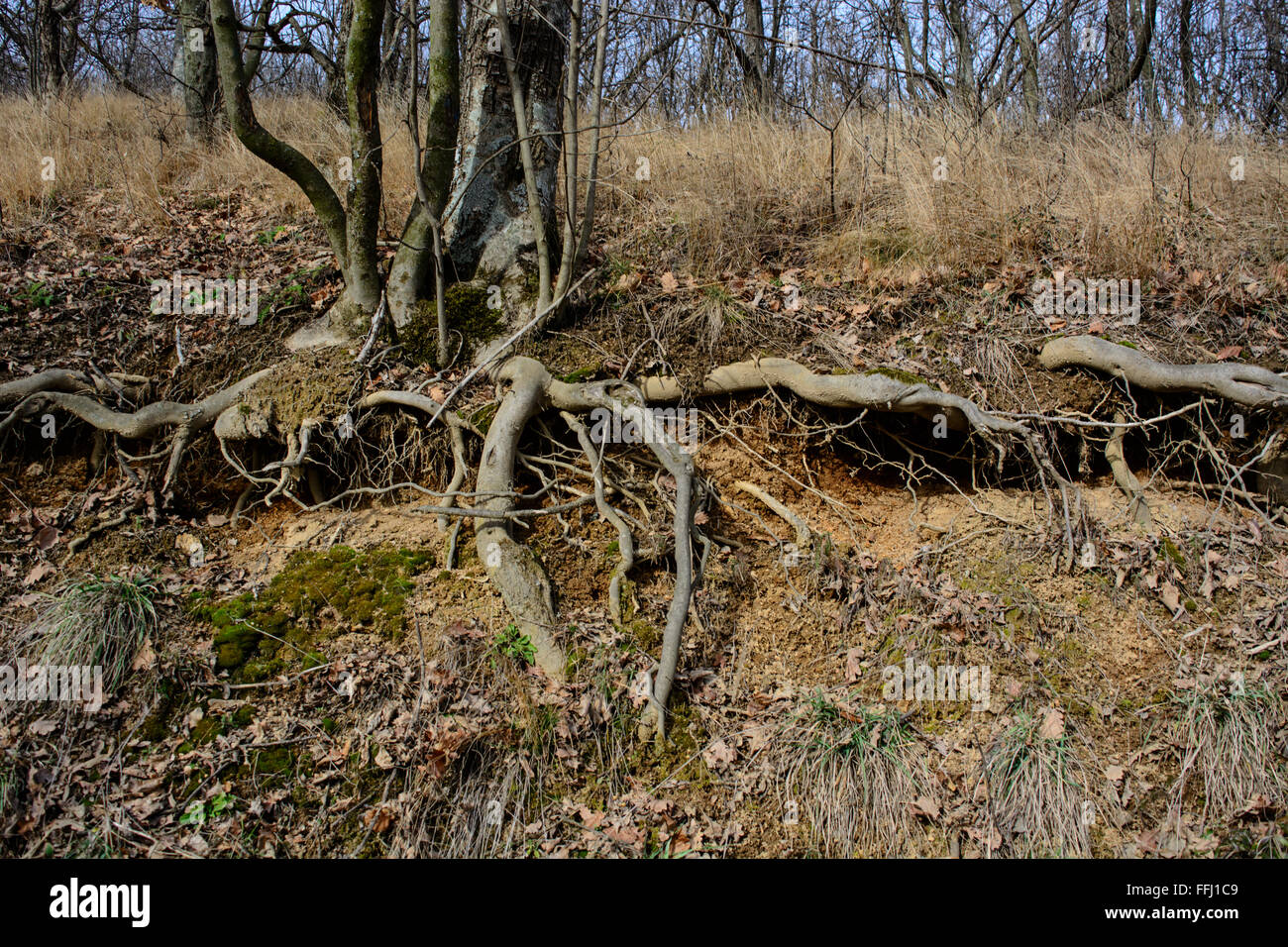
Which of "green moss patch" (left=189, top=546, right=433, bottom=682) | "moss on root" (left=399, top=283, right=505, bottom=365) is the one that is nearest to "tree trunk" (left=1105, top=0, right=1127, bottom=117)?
"moss on root" (left=399, top=283, right=505, bottom=365)

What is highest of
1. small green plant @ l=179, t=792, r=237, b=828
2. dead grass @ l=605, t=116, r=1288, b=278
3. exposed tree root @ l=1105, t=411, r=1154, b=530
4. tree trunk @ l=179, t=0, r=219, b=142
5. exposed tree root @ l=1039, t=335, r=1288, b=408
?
tree trunk @ l=179, t=0, r=219, b=142

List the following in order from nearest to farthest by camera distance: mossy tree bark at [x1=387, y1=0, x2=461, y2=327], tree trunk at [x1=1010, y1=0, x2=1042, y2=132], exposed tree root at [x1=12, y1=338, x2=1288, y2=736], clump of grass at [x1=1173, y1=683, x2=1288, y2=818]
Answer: clump of grass at [x1=1173, y1=683, x2=1288, y2=818]
exposed tree root at [x1=12, y1=338, x2=1288, y2=736]
mossy tree bark at [x1=387, y1=0, x2=461, y2=327]
tree trunk at [x1=1010, y1=0, x2=1042, y2=132]

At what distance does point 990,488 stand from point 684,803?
9.25 ft

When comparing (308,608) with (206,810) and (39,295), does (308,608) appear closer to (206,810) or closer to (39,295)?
(206,810)

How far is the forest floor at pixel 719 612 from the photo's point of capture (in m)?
3.45

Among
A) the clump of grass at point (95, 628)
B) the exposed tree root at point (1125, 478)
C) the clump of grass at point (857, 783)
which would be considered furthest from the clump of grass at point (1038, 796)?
the clump of grass at point (95, 628)

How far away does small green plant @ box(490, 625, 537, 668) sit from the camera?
3.87m

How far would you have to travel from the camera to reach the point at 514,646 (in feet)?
12.8

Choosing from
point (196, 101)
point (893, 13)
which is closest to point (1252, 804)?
point (893, 13)

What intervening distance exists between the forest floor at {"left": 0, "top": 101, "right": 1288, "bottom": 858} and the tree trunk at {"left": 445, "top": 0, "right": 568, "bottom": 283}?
66 cm

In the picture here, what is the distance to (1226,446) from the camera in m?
4.91

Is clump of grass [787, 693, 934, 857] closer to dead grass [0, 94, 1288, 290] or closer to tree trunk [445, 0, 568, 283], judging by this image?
dead grass [0, 94, 1288, 290]

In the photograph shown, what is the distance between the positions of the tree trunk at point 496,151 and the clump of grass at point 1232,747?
14.7ft

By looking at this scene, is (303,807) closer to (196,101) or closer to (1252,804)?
(1252,804)
